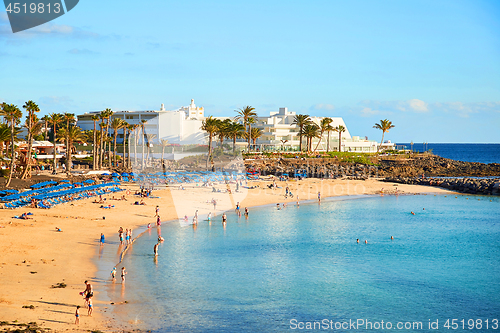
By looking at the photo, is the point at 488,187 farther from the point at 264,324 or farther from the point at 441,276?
the point at 264,324

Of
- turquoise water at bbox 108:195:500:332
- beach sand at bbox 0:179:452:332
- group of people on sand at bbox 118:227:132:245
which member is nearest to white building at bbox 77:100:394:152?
beach sand at bbox 0:179:452:332

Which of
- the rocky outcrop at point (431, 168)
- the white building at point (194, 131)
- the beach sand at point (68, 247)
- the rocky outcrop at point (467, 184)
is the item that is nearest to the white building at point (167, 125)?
the white building at point (194, 131)

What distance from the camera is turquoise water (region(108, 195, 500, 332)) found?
66.5 ft

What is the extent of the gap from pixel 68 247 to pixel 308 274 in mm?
16441

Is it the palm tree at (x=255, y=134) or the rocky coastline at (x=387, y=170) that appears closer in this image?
the rocky coastline at (x=387, y=170)

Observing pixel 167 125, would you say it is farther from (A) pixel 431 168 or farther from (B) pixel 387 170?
(A) pixel 431 168

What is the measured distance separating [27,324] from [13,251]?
11.4 meters

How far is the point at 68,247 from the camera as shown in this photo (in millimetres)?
→ 28438

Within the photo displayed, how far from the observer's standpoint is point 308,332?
18.6m

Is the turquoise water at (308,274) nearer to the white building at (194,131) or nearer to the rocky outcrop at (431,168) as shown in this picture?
the rocky outcrop at (431,168)

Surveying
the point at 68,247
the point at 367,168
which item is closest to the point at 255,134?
the point at 367,168

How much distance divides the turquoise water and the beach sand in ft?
7.26

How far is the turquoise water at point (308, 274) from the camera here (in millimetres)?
20281

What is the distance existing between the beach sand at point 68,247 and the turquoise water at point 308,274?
2214 mm
